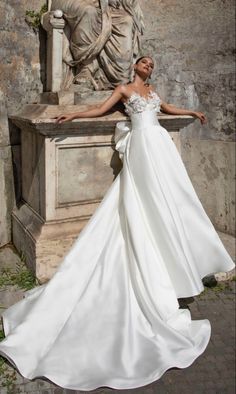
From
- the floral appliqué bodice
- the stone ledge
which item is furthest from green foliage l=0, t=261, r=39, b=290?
the floral appliqué bodice

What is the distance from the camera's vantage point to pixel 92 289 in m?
2.90

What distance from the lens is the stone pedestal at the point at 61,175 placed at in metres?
3.36

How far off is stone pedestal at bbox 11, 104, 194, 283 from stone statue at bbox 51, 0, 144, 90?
1.82ft

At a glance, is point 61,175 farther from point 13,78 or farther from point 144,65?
point 13,78

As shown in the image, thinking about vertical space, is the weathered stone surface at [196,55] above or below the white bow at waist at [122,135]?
above

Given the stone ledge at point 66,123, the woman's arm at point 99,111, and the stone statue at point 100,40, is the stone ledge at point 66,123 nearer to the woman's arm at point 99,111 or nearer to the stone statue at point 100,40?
the woman's arm at point 99,111

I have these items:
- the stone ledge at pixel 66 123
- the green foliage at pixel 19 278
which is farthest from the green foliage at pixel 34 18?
the green foliage at pixel 19 278

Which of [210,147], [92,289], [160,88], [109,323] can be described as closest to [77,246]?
[92,289]

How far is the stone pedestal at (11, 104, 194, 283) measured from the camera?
3355 millimetres

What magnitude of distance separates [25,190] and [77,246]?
128cm

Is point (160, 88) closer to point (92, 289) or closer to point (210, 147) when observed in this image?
point (210, 147)

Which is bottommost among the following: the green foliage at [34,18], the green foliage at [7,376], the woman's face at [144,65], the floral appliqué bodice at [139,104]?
the green foliage at [7,376]

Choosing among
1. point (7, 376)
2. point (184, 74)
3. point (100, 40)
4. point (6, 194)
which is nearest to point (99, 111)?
point (100, 40)

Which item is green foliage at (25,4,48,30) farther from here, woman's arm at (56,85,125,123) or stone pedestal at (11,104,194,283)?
woman's arm at (56,85,125,123)
